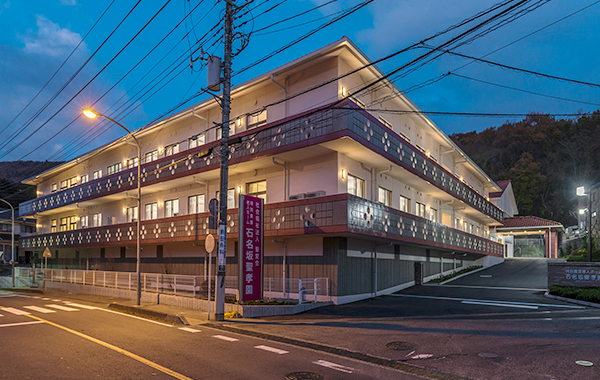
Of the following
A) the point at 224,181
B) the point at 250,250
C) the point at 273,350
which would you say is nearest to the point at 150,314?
the point at 250,250

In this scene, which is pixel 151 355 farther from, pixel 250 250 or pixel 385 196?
pixel 385 196

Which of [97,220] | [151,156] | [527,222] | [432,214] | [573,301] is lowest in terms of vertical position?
[573,301]

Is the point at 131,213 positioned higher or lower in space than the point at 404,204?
lower

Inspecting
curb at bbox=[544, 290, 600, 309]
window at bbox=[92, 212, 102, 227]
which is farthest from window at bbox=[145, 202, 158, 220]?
curb at bbox=[544, 290, 600, 309]

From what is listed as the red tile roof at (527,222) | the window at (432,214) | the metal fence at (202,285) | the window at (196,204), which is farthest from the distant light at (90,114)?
the red tile roof at (527,222)

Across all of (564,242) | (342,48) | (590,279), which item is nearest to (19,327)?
(342,48)

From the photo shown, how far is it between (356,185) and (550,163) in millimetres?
72385

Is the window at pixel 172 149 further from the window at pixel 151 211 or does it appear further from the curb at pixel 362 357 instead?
the curb at pixel 362 357

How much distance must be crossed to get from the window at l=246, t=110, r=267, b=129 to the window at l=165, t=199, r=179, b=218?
8468 mm

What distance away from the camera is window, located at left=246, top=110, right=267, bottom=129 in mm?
22077

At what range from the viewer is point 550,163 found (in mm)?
77688

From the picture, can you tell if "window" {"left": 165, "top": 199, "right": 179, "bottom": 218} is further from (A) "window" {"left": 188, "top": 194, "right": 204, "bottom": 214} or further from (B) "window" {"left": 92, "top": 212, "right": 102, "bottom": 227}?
(B) "window" {"left": 92, "top": 212, "right": 102, "bottom": 227}

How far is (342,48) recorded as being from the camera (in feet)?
59.3

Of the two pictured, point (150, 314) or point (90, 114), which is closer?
point (150, 314)
